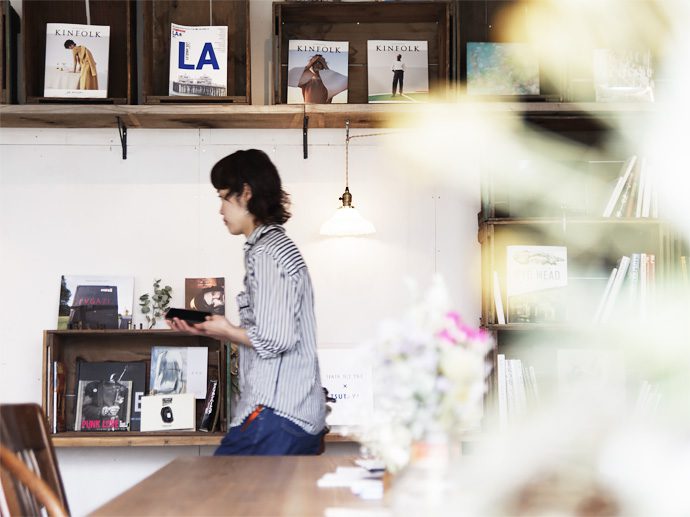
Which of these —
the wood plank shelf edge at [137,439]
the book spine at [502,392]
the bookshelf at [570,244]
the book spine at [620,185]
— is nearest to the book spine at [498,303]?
the bookshelf at [570,244]

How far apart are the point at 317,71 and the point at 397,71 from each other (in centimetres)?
37

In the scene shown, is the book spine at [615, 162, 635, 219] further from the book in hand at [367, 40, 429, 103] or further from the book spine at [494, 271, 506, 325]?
A: the book in hand at [367, 40, 429, 103]

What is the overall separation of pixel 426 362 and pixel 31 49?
10.0ft

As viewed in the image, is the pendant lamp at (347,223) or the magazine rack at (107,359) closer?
the magazine rack at (107,359)

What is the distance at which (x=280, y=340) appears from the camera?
2.29 meters

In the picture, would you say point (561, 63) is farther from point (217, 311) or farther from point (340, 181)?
point (217, 311)

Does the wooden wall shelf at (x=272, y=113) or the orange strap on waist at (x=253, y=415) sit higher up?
the wooden wall shelf at (x=272, y=113)

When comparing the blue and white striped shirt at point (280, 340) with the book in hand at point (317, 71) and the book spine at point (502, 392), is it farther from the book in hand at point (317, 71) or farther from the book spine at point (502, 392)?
the book in hand at point (317, 71)

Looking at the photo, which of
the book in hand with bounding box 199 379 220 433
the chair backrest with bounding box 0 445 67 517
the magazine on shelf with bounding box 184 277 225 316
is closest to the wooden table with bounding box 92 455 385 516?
the chair backrest with bounding box 0 445 67 517

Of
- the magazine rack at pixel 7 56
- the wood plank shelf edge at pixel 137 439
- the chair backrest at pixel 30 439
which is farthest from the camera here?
the magazine rack at pixel 7 56

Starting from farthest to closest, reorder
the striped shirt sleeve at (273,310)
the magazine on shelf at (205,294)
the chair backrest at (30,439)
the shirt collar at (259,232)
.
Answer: the magazine on shelf at (205,294) → the shirt collar at (259,232) → the striped shirt sleeve at (273,310) → the chair backrest at (30,439)

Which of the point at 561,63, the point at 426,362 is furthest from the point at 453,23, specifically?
the point at 426,362

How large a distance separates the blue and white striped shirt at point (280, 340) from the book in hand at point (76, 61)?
1.82 m

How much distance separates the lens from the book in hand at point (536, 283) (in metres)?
3.73
